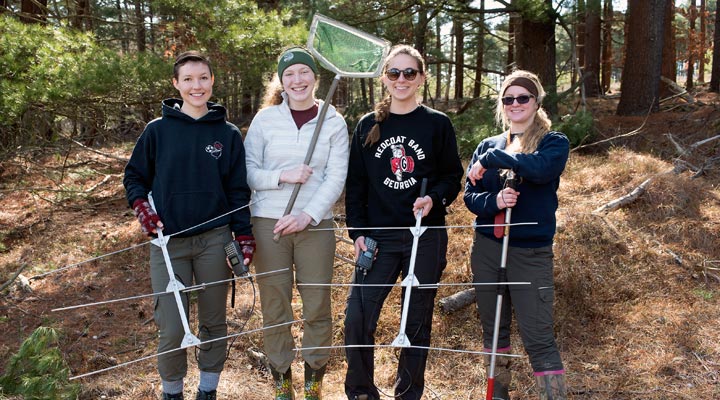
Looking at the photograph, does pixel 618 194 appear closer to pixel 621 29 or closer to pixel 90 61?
pixel 90 61

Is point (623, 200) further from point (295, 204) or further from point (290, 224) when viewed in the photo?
point (290, 224)

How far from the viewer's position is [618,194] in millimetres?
6832

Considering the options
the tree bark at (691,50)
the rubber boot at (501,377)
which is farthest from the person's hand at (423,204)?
the tree bark at (691,50)

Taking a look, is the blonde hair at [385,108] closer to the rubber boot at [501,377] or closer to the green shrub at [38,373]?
the rubber boot at [501,377]

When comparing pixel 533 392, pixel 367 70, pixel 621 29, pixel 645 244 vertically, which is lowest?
pixel 533 392

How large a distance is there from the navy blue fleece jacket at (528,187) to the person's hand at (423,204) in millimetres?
303

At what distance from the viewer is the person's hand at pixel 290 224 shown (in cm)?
338

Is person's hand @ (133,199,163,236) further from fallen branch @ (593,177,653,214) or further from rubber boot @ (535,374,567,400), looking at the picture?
fallen branch @ (593,177,653,214)

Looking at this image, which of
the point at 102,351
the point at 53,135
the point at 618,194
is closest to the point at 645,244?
the point at 618,194

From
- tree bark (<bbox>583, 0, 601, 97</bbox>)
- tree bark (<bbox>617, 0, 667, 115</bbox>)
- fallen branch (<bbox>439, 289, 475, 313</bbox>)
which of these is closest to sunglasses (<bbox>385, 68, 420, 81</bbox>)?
fallen branch (<bbox>439, 289, 475, 313</bbox>)

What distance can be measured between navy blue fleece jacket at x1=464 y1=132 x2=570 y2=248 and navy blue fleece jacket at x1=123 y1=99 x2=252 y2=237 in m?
1.42

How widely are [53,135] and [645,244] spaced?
7328mm

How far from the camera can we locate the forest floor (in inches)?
168

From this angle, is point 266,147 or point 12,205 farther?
point 12,205
